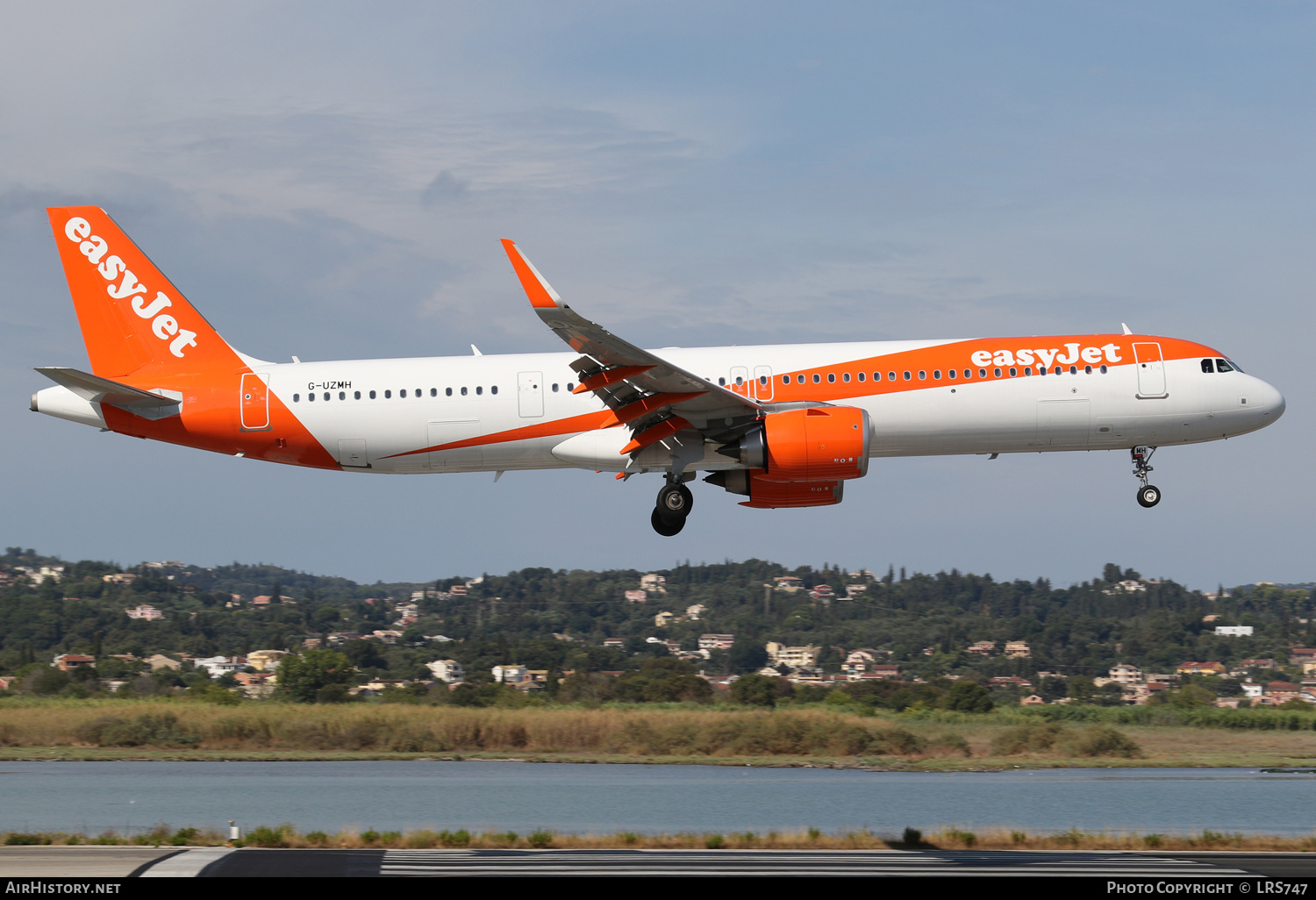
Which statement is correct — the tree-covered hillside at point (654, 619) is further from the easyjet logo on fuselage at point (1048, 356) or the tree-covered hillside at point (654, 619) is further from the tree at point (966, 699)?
the easyjet logo on fuselage at point (1048, 356)

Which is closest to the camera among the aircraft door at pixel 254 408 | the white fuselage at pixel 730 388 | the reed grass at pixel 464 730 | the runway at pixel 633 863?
the runway at pixel 633 863

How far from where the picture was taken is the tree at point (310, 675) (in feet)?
211

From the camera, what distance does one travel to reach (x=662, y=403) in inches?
1126

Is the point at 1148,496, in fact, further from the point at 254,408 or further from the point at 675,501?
the point at 254,408

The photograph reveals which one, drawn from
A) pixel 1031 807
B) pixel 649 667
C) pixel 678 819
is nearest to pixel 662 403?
pixel 678 819

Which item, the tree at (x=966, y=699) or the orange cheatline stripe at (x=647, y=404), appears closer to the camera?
the orange cheatline stripe at (x=647, y=404)

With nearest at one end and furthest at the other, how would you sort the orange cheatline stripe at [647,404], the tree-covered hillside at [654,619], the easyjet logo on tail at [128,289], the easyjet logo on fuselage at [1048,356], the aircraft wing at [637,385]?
the aircraft wing at [637,385]
the orange cheatline stripe at [647,404]
the easyjet logo on fuselage at [1048,356]
the easyjet logo on tail at [128,289]
the tree-covered hillside at [654,619]

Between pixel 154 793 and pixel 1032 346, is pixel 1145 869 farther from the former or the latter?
pixel 154 793

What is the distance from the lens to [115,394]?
30094 mm

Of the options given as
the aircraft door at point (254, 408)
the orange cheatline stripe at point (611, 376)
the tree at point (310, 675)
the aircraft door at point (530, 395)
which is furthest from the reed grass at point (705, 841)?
the tree at point (310, 675)

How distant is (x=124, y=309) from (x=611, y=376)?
14.5 metres

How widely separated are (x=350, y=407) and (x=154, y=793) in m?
25.5

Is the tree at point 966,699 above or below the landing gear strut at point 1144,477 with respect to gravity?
below

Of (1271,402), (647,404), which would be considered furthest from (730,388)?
(1271,402)
